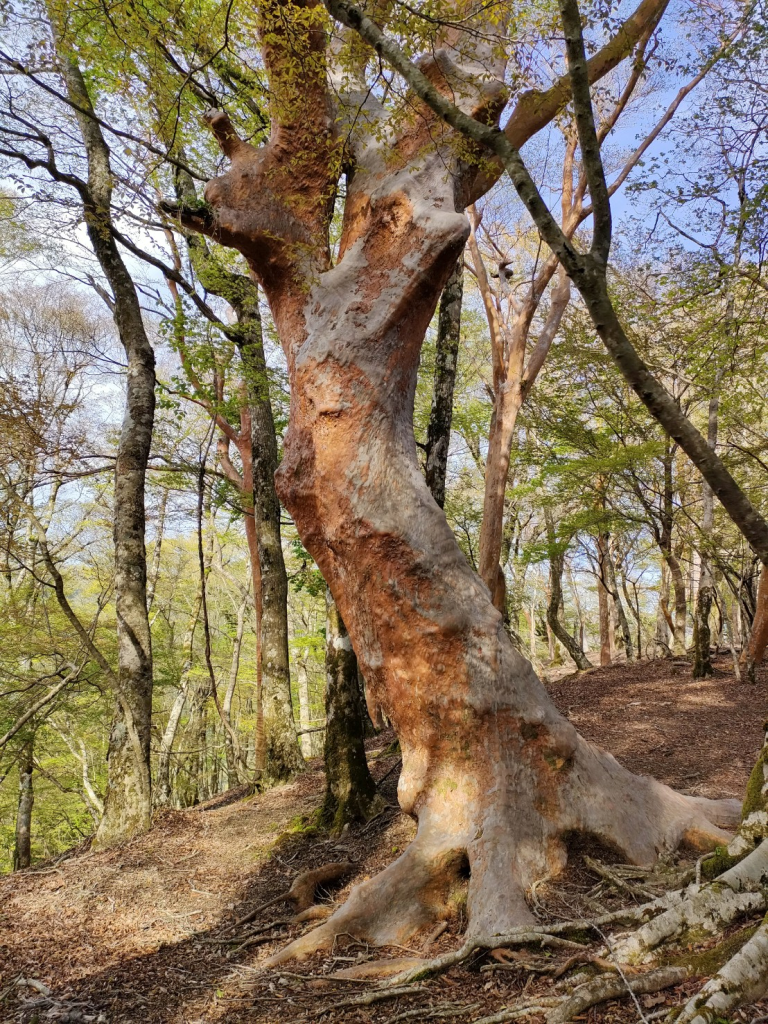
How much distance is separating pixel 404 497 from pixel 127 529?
3.75 meters

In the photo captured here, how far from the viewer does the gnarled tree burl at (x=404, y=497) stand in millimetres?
3422

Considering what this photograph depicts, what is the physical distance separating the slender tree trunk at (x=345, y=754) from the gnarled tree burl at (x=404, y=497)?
1293 millimetres

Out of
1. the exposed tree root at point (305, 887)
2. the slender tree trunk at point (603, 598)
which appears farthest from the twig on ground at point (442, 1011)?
the slender tree trunk at point (603, 598)

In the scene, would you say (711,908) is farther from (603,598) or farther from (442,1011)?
(603,598)

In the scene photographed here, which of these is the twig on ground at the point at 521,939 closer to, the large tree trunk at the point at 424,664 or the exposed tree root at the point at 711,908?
the large tree trunk at the point at 424,664

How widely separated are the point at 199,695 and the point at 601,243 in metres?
16.5

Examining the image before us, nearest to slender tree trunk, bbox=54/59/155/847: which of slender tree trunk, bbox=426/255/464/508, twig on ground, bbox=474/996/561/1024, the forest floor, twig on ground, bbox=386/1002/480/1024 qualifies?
the forest floor

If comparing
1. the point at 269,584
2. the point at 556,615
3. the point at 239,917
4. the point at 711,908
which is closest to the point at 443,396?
the point at 269,584

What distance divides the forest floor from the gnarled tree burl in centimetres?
31

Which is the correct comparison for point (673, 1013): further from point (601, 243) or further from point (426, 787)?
point (601, 243)

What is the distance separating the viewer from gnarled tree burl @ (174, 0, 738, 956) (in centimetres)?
342

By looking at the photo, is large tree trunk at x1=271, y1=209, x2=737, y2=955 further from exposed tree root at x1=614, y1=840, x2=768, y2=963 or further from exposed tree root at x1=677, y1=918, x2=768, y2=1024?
exposed tree root at x1=677, y1=918, x2=768, y2=1024

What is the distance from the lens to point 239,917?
4.07 metres

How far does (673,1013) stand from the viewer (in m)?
1.73
